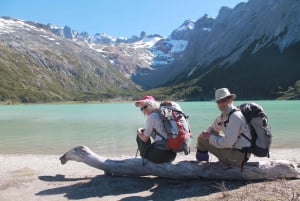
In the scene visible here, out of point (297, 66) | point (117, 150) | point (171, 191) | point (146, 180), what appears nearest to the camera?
point (171, 191)

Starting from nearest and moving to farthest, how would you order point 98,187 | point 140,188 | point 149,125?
point 149,125
point 140,188
point 98,187

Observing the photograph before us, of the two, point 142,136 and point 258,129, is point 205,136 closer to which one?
point 258,129

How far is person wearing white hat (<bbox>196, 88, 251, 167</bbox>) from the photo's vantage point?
11.0m

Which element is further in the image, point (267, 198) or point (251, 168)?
point (251, 168)

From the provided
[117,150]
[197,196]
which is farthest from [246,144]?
[117,150]

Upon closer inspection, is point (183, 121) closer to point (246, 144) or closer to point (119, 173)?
point (246, 144)

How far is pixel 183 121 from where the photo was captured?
12234mm

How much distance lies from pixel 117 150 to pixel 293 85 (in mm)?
165998

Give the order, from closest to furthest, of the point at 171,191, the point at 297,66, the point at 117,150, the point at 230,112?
the point at 230,112, the point at 171,191, the point at 117,150, the point at 297,66

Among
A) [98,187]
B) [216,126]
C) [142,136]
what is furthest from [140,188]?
[216,126]

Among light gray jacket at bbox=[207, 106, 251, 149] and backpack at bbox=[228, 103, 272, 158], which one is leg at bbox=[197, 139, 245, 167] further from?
backpack at bbox=[228, 103, 272, 158]

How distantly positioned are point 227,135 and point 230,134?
3.8 inches

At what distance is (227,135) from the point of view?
11.2 m

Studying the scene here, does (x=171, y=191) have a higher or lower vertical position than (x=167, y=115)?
lower
